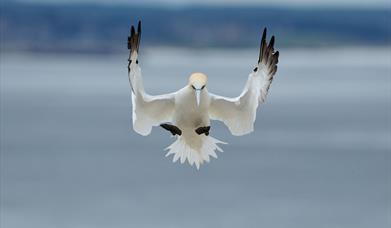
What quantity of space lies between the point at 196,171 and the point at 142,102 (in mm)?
22764

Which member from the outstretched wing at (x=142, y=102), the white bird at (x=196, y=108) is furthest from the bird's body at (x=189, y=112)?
the outstretched wing at (x=142, y=102)

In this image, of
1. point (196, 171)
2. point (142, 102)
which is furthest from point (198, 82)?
point (196, 171)

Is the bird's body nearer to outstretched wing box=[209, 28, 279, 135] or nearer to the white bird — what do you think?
the white bird

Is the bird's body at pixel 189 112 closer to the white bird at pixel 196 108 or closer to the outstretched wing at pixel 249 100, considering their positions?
the white bird at pixel 196 108

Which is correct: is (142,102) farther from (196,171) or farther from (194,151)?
(196,171)

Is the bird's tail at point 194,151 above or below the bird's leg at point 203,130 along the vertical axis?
above

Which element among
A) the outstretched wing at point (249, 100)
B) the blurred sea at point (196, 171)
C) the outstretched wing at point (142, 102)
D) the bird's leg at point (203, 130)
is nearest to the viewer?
the bird's leg at point (203, 130)

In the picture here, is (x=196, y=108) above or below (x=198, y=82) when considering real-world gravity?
below

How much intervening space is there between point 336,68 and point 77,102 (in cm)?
5321

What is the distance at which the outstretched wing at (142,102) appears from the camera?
6469 millimetres

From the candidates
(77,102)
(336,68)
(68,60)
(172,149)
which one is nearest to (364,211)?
(172,149)

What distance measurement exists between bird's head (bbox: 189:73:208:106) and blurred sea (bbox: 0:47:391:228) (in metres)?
0.67

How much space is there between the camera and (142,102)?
21.9ft

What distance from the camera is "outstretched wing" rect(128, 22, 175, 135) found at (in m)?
6.47
